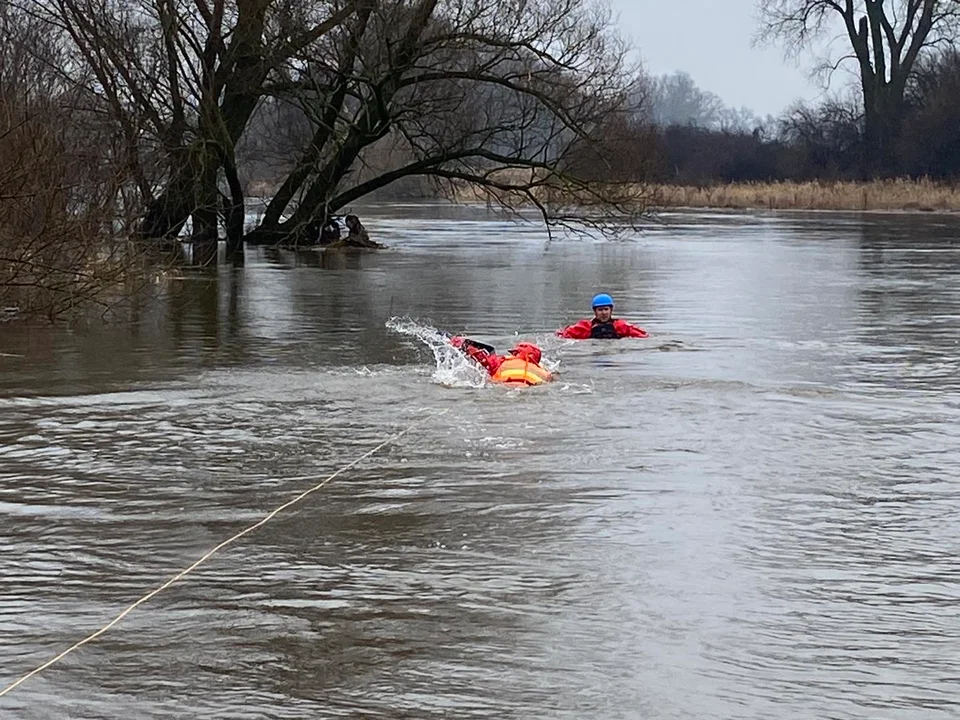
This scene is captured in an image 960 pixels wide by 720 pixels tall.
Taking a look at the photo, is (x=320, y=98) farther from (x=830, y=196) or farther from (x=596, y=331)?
(x=830, y=196)

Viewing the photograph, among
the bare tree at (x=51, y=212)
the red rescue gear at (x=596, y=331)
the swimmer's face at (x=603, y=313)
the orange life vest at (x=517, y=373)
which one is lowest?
the orange life vest at (x=517, y=373)

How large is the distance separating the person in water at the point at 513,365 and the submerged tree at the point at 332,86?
15.9 m

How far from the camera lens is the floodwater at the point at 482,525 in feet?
20.6

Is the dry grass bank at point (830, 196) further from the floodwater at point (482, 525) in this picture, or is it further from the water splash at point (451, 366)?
the floodwater at point (482, 525)

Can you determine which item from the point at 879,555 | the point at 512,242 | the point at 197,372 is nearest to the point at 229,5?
the point at 512,242

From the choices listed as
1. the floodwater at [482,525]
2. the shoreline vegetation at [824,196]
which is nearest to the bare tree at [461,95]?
the floodwater at [482,525]

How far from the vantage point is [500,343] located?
17781 millimetres

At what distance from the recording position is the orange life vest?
13969 millimetres

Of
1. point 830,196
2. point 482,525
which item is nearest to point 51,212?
point 482,525

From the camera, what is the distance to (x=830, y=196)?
6788cm

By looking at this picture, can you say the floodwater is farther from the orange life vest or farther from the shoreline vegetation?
the shoreline vegetation

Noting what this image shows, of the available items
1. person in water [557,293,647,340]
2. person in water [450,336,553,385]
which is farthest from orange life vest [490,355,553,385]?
Result: person in water [557,293,647,340]

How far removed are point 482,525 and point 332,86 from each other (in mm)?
27275

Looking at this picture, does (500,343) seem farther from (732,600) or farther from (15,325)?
(732,600)
